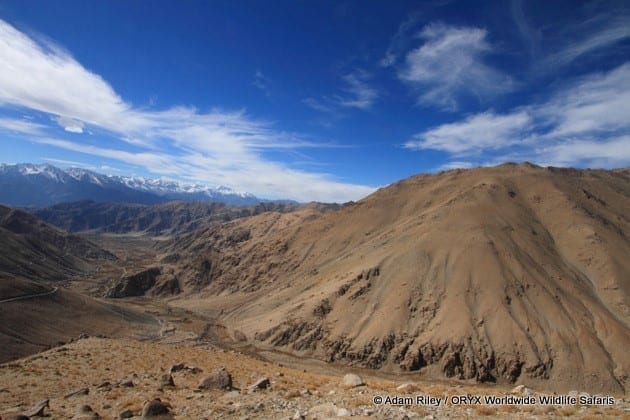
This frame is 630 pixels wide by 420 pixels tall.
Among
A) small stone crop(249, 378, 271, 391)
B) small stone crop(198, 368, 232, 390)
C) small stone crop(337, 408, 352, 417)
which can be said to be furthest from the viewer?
small stone crop(198, 368, 232, 390)

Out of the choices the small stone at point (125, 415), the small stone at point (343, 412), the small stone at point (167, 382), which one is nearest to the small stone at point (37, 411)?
the small stone at point (125, 415)

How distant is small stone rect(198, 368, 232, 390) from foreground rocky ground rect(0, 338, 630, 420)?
0.18 ft

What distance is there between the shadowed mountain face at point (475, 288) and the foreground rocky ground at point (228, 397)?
154 ft

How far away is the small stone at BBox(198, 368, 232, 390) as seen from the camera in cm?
2255

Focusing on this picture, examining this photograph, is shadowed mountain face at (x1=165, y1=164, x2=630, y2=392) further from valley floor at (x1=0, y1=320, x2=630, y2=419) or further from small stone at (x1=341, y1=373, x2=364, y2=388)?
small stone at (x1=341, y1=373, x2=364, y2=388)

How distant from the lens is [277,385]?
22594 millimetres

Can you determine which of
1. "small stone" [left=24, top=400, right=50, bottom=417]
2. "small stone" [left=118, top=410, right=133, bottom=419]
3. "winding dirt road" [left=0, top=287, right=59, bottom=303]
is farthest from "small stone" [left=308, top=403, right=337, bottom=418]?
"winding dirt road" [left=0, top=287, right=59, bottom=303]

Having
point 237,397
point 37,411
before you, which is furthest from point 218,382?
point 37,411

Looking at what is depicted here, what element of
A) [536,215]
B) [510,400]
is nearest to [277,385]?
[510,400]

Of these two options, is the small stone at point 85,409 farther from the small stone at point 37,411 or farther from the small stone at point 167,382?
the small stone at point 167,382

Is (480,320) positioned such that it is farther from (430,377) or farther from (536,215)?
(536,215)

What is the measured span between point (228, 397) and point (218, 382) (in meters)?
2.71

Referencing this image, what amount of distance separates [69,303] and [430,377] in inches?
2580

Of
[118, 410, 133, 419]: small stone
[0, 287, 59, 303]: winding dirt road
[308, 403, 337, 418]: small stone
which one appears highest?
[308, 403, 337, 418]: small stone
